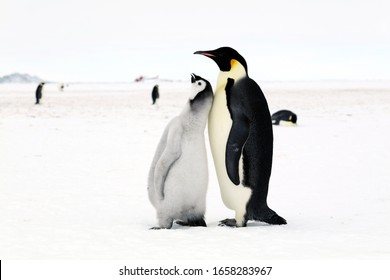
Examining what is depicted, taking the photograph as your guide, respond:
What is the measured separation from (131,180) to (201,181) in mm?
3086

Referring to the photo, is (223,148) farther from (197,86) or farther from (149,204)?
(149,204)

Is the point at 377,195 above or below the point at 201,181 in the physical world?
below

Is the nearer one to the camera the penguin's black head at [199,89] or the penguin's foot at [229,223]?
the penguin's black head at [199,89]

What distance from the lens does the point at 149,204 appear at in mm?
6332

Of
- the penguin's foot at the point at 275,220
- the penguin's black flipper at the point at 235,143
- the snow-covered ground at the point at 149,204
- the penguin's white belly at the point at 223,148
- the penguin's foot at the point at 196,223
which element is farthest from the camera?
the penguin's foot at the point at 275,220

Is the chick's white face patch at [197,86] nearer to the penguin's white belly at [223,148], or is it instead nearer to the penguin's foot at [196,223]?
the penguin's white belly at [223,148]

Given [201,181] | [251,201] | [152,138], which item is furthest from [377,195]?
[152,138]

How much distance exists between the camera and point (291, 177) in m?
7.97

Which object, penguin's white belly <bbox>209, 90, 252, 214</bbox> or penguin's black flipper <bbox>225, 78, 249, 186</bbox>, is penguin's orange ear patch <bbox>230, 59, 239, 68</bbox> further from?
penguin's black flipper <bbox>225, 78, 249, 186</bbox>

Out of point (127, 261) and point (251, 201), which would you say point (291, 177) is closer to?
point (251, 201)

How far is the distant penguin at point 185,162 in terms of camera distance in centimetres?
484

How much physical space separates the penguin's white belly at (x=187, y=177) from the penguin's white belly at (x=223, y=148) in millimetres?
125

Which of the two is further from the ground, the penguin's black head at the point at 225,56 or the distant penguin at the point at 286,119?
the penguin's black head at the point at 225,56

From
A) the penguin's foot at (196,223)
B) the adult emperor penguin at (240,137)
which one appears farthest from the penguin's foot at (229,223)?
the penguin's foot at (196,223)
